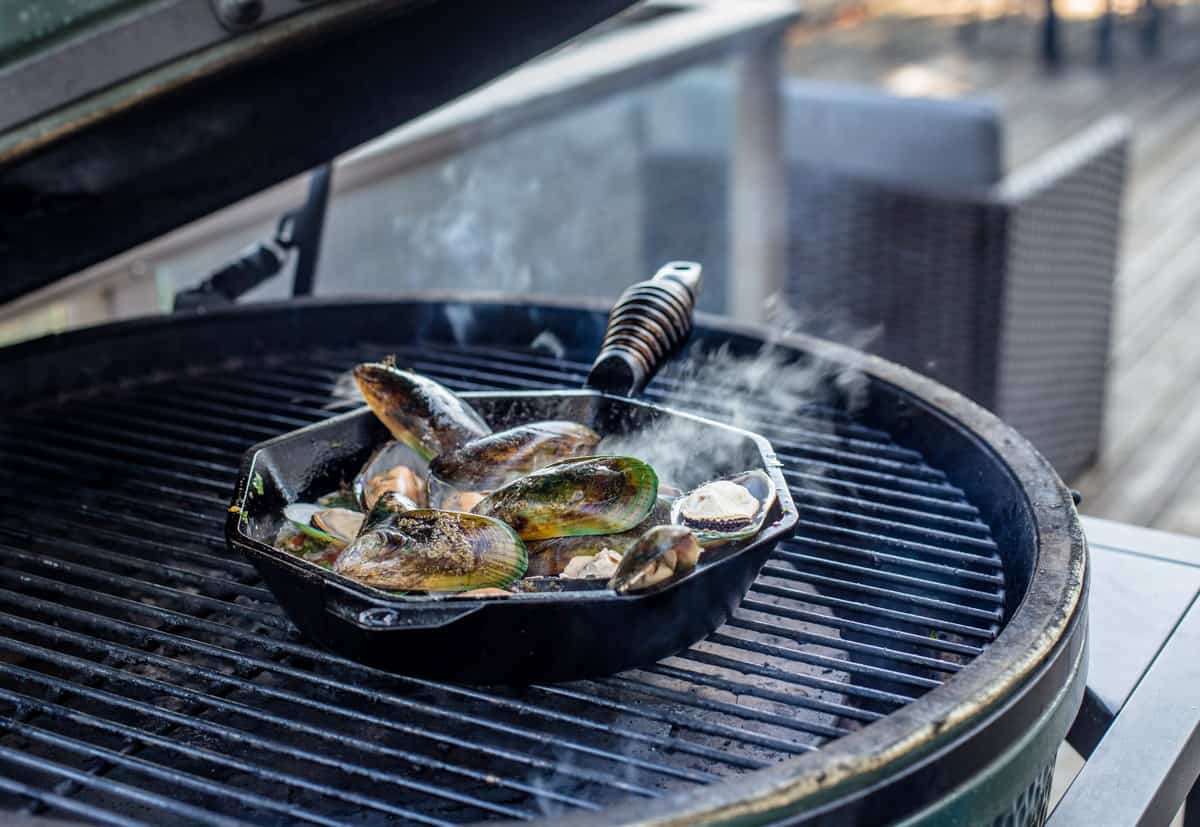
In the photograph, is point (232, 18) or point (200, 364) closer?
point (232, 18)

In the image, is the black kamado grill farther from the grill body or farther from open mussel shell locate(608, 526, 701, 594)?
open mussel shell locate(608, 526, 701, 594)

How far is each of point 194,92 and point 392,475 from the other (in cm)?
42

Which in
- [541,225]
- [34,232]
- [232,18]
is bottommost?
[541,225]

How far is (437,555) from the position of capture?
0.87m

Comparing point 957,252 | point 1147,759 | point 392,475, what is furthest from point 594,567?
point 957,252

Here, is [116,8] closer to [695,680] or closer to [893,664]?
[695,680]

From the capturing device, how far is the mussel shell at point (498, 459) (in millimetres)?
1008

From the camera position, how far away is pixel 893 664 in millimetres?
1015

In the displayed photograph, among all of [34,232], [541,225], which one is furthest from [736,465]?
[541,225]

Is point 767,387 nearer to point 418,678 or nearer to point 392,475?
point 392,475

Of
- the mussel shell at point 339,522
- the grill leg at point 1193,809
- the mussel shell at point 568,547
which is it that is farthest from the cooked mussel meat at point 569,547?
the grill leg at point 1193,809

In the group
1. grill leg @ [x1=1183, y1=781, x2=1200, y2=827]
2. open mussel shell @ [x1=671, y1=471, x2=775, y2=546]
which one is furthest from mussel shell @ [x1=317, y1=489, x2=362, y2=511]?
grill leg @ [x1=1183, y1=781, x2=1200, y2=827]

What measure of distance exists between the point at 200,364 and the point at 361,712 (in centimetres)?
77

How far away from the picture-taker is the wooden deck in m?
3.09
